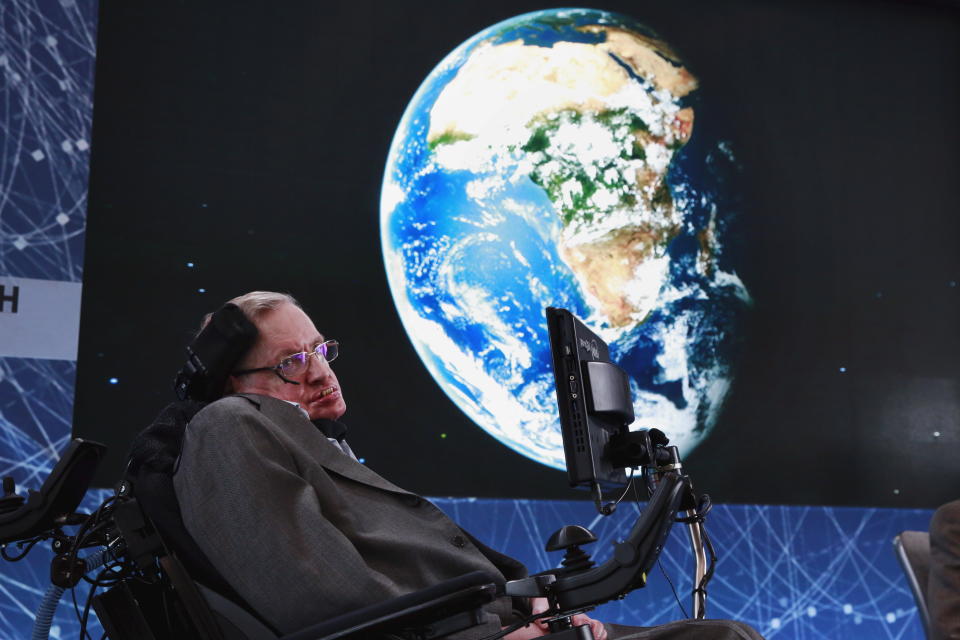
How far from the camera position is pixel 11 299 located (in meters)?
3.58

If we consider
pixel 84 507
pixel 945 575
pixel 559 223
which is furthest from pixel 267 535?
pixel 559 223

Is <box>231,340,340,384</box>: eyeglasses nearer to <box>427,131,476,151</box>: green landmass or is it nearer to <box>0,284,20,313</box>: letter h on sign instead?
<box>0,284,20,313</box>: letter h on sign

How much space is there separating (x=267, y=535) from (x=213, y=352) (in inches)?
23.5

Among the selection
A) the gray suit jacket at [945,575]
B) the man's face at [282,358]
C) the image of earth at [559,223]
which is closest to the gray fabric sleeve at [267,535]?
the man's face at [282,358]

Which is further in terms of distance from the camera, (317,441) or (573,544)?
(317,441)

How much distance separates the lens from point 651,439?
222 centimetres

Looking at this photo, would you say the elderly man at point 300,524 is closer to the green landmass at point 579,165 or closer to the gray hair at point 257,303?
the gray hair at point 257,303

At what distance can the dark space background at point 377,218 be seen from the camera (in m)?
3.83

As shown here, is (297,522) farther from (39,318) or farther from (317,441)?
(39,318)

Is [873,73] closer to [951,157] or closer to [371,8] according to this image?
[951,157]

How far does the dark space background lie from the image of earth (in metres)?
0.11

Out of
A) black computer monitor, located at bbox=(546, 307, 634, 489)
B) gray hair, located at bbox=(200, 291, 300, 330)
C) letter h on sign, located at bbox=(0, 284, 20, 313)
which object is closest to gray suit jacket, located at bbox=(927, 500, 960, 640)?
black computer monitor, located at bbox=(546, 307, 634, 489)

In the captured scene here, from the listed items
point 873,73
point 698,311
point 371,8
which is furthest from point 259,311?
point 873,73

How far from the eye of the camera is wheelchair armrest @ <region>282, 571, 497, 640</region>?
1545 millimetres
